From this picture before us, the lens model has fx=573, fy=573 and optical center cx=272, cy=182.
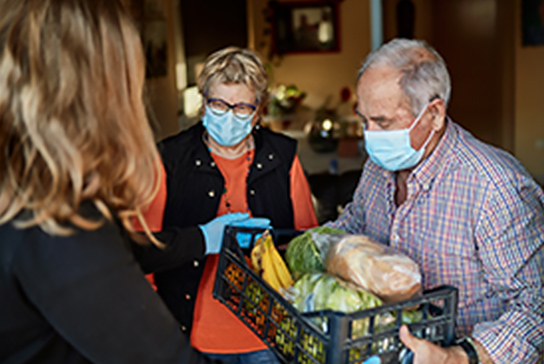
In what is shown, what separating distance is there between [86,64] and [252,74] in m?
1.16

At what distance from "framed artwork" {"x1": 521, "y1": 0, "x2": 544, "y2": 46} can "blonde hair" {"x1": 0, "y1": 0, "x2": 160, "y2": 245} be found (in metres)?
6.23

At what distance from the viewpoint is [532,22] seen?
20.5ft

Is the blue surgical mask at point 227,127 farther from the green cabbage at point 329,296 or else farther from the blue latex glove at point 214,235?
the green cabbage at point 329,296

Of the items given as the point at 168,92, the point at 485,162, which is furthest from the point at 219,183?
the point at 168,92

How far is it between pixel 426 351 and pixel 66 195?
2.51 ft

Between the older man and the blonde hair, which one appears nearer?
the blonde hair

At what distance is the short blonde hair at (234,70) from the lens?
6.70 ft

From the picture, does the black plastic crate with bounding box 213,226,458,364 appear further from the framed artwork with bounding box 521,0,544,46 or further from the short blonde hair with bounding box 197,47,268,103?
the framed artwork with bounding box 521,0,544,46

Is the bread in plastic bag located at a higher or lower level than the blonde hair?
lower

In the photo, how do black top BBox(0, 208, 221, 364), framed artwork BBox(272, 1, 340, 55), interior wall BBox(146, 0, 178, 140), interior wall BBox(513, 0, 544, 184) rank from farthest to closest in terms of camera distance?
framed artwork BBox(272, 1, 340, 55) → interior wall BBox(513, 0, 544, 184) → interior wall BBox(146, 0, 178, 140) → black top BBox(0, 208, 221, 364)

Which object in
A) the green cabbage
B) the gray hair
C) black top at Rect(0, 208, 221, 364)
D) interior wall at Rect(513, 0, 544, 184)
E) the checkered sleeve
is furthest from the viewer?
interior wall at Rect(513, 0, 544, 184)

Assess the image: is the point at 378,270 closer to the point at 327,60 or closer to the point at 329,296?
the point at 329,296

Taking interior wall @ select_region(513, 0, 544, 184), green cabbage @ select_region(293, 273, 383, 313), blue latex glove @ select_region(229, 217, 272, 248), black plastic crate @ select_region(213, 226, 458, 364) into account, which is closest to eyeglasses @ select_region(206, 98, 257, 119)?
blue latex glove @ select_region(229, 217, 272, 248)

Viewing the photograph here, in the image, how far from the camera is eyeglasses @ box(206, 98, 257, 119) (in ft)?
6.71
